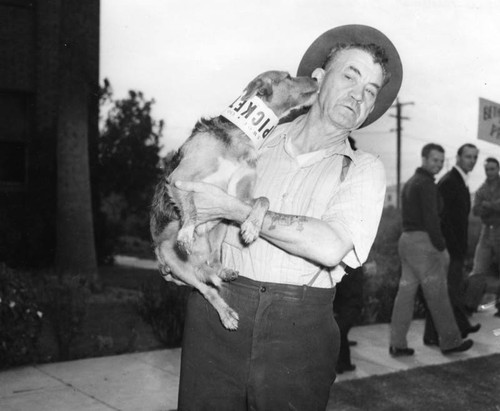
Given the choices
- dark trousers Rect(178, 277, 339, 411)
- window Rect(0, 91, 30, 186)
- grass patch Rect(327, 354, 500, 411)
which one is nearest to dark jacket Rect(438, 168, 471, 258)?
grass patch Rect(327, 354, 500, 411)

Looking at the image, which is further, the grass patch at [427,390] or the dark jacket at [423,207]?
the dark jacket at [423,207]

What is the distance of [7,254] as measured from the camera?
13.1 meters

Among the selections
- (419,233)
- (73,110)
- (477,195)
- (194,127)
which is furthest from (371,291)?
(194,127)

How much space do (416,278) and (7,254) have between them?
9.30 m

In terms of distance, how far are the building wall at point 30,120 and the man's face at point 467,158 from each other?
888cm

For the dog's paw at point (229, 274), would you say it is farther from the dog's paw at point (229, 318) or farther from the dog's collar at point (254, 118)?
the dog's collar at point (254, 118)

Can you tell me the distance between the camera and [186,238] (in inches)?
109

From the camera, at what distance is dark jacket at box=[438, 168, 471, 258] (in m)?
7.40

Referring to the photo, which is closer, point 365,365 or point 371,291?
point 365,365

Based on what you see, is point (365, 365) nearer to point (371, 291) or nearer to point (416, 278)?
point (416, 278)

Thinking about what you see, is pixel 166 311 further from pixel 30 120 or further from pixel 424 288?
pixel 30 120

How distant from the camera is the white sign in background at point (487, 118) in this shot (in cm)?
657

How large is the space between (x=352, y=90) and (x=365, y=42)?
0.29 metres

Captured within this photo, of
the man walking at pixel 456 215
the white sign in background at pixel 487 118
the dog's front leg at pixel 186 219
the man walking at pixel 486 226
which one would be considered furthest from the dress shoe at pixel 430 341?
the dog's front leg at pixel 186 219
